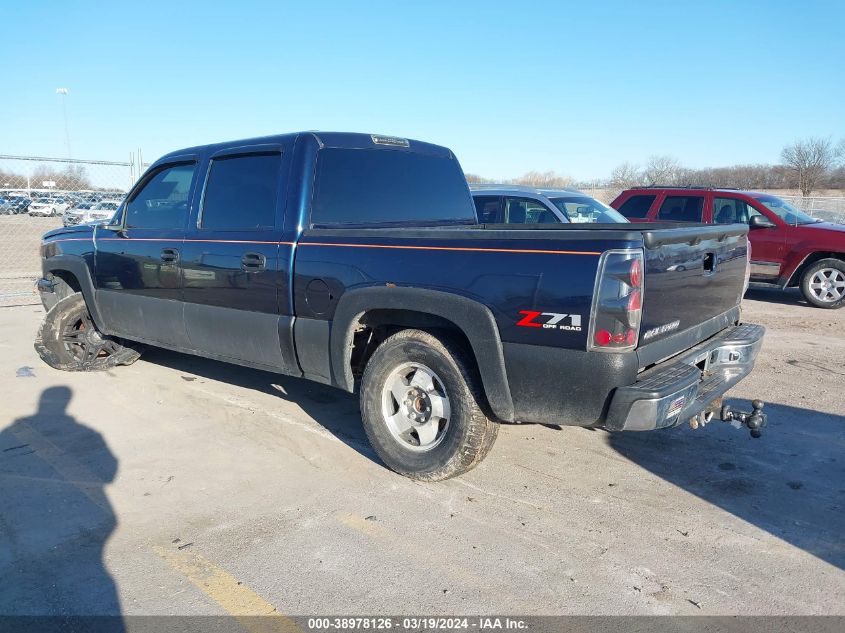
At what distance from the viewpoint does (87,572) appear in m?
3.02

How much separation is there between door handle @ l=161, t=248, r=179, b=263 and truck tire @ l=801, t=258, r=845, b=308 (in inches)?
374

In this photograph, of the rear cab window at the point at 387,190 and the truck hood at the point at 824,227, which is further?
the truck hood at the point at 824,227

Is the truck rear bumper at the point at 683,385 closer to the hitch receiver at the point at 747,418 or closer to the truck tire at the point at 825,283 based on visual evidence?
the hitch receiver at the point at 747,418

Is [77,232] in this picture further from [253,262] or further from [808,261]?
[808,261]

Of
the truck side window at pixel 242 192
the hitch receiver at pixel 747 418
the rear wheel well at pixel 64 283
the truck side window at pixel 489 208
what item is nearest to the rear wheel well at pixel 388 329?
the truck side window at pixel 242 192

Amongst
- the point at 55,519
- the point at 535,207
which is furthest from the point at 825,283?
the point at 55,519

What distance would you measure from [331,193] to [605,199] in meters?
25.9

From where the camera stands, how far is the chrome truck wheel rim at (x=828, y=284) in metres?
10.0

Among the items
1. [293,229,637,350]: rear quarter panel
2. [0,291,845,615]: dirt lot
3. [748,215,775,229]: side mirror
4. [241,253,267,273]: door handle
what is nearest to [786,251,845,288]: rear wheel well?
[748,215,775,229]: side mirror

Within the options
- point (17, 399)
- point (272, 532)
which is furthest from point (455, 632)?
point (17, 399)

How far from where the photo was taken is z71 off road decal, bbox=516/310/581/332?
3.09m

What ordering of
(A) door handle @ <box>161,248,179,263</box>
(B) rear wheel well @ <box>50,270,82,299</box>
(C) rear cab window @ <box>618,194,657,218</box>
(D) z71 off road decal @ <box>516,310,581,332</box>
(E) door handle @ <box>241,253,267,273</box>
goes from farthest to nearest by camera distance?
(C) rear cab window @ <box>618,194,657,218</box>
(B) rear wheel well @ <box>50,270,82,299</box>
(A) door handle @ <box>161,248,179,263</box>
(E) door handle @ <box>241,253,267,273</box>
(D) z71 off road decal @ <box>516,310,581,332</box>

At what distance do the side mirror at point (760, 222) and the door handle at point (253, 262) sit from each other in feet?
28.8

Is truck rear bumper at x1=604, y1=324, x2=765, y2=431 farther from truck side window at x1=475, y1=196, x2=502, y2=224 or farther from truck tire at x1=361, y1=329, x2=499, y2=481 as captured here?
truck side window at x1=475, y1=196, x2=502, y2=224
